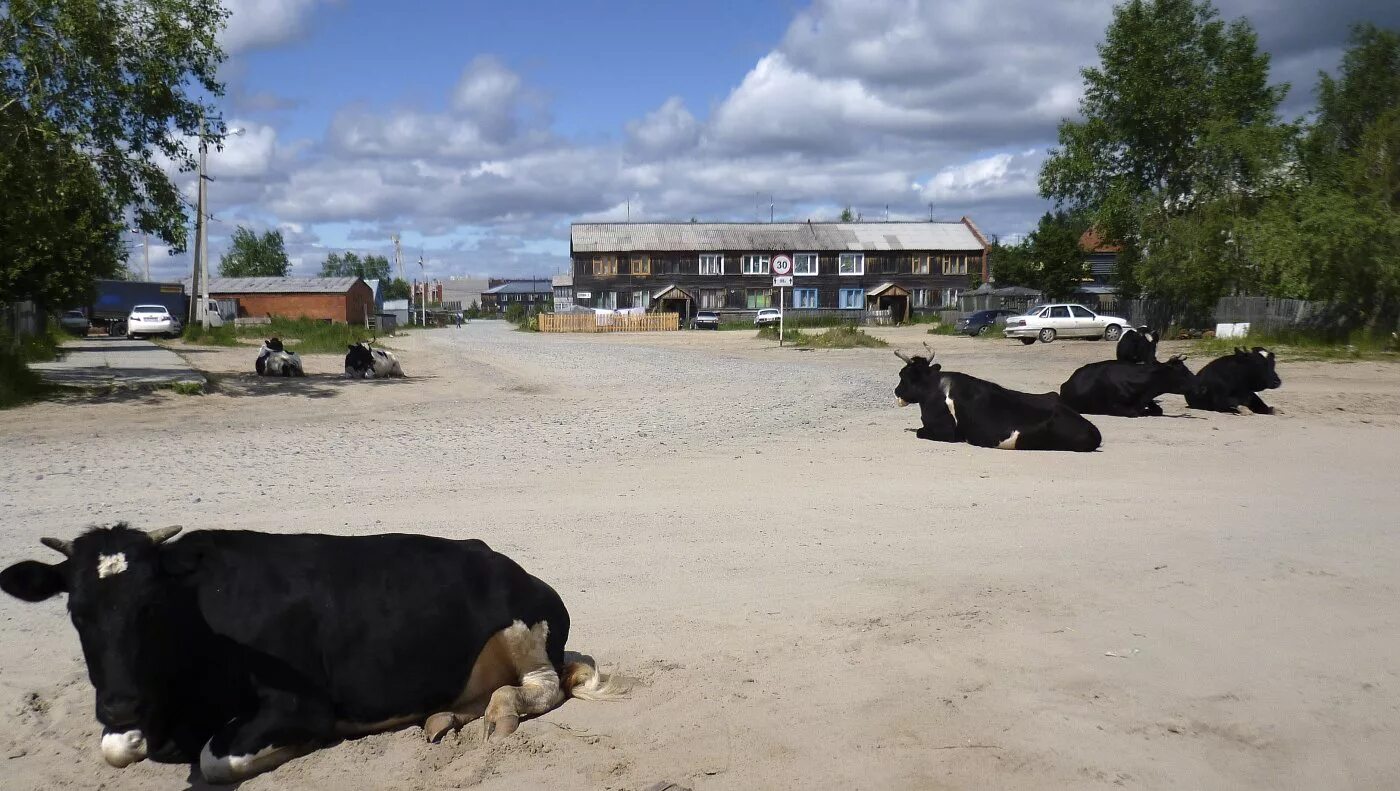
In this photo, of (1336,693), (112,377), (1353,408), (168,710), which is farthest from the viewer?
(112,377)

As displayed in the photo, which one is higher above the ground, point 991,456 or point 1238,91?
point 1238,91

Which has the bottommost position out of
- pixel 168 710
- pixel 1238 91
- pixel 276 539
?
pixel 168 710

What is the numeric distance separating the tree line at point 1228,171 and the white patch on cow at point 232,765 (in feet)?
116

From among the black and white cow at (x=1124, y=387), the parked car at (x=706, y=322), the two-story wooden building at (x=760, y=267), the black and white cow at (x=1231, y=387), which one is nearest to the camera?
the black and white cow at (x=1124, y=387)

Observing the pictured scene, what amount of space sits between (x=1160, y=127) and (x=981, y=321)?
12.7 meters

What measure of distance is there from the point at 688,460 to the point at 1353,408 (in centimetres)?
1288

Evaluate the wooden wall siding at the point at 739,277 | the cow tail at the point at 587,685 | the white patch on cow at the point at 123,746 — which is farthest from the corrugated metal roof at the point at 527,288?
the white patch on cow at the point at 123,746

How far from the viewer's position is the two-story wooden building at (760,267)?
90.3m

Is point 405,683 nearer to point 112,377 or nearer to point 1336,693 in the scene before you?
point 1336,693

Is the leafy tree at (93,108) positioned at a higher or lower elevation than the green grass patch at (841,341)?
higher

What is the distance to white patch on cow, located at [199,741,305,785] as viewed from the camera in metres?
4.33

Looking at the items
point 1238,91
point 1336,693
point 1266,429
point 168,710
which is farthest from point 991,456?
point 1238,91

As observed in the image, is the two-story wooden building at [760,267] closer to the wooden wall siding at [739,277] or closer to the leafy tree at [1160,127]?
the wooden wall siding at [739,277]

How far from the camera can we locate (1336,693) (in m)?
5.19
